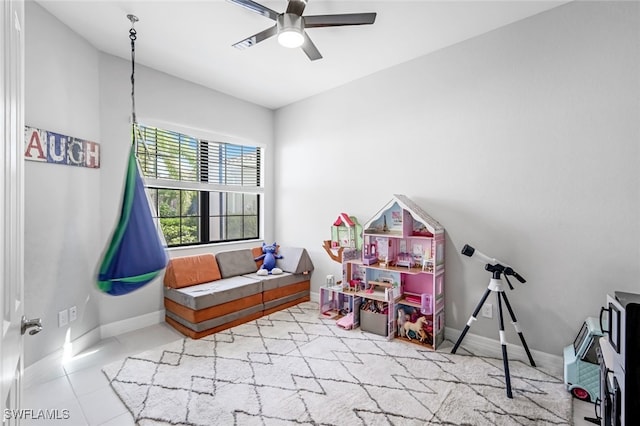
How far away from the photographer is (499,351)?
8.71 feet

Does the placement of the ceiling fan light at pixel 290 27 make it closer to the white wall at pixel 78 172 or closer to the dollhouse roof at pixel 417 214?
the dollhouse roof at pixel 417 214

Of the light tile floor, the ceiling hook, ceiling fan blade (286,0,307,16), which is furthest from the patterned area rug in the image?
the ceiling hook

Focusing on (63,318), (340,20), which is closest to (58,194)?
(63,318)

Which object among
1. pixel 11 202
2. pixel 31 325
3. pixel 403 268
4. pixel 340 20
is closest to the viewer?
pixel 11 202

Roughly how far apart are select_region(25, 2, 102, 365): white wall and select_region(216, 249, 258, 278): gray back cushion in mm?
1281

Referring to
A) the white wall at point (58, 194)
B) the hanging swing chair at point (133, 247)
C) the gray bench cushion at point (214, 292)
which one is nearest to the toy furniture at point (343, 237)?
the gray bench cushion at point (214, 292)

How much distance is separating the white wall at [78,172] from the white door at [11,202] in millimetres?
1651

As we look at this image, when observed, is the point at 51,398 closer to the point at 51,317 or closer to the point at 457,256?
the point at 51,317

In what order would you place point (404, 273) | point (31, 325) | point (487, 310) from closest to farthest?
point (31, 325) → point (487, 310) → point (404, 273)

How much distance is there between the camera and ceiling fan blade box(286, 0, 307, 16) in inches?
79.0

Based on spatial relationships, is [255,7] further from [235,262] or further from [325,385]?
[235,262]

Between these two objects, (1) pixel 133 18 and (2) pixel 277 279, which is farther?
(2) pixel 277 279

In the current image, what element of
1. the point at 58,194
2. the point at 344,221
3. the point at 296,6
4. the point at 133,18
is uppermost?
the point at 133,18

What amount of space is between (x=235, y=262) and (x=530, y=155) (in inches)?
132
